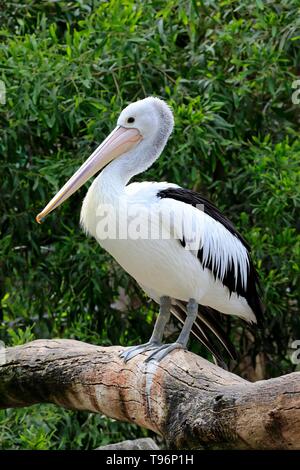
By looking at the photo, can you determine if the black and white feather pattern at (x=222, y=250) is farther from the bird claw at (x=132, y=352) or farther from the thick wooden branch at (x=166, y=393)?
the thick wooden branch at (x=166, y=393)

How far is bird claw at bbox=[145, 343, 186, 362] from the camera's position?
3.81 meters

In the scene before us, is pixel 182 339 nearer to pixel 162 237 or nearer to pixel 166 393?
pixel 162 237

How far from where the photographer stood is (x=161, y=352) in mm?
3887

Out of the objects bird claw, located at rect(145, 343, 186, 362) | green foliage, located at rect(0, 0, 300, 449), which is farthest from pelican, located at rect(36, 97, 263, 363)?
green foliage, located at rect(0, 0, 300, 449)

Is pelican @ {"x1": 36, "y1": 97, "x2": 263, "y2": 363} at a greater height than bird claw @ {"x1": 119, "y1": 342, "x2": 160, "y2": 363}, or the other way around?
pelican @ {"x1": 36, "y1": 97, "x2": 263, "y2": 363}

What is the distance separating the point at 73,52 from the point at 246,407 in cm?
255

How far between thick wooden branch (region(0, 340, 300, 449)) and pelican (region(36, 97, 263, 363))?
0.36ft

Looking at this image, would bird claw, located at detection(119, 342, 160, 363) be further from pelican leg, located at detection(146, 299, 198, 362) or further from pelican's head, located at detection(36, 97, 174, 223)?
pelican's head, located at detection(36, 97, 174, 223)

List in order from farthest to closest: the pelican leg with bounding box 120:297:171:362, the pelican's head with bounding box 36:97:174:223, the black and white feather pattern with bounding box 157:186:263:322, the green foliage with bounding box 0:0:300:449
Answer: the green foliage with bounding box 0:0:300:449, the pelican's head with bounding box 36:97:174:223, the black and white feather pattern with bounding box 157:186:263:322, the pelican leg with bounding box 120:297:171:362

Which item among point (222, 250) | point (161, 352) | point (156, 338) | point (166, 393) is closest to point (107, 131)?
point (222, 250)

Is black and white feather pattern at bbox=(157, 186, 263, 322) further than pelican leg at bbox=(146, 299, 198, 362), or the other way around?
black and white feather pattern at bbox=(157, 186, 263, 322)

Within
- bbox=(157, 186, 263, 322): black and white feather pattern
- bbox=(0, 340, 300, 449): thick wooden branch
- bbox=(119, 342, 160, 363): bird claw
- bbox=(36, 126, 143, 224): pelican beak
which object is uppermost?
bbox=(36, 126, 143, 224): pelican beak
